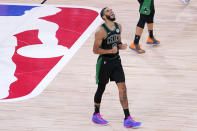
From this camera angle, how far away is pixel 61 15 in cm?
1158

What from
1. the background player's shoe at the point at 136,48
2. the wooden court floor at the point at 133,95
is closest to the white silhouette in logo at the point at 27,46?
the wooden court floor at the point at 133,95

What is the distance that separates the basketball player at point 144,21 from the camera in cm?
904

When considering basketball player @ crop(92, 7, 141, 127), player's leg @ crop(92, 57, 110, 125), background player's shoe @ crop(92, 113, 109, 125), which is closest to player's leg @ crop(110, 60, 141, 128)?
basketball player @ crop(92, 7, 141, 127)

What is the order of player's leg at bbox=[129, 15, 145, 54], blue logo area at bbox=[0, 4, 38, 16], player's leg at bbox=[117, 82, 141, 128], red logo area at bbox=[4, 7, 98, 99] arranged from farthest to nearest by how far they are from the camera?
blue logo area at bbox=[0, 4, 38, 16], player's leg at bbox=[129, 15, 145, 54], red logo area at bbox=[4, 7, 98, 99], player's leg at bbox=[117, 82, 141, 128]

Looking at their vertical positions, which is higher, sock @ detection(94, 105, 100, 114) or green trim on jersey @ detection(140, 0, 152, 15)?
green trim on jersey @ detection(140, 0, 152, 15)

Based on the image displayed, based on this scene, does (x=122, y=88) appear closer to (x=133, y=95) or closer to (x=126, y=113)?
(x=126, y=113)

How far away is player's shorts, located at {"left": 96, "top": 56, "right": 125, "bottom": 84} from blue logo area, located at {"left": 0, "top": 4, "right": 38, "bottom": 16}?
5.95 metres

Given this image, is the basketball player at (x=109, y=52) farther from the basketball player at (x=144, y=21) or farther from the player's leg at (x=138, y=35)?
the player's leg at (x=138, y=35)

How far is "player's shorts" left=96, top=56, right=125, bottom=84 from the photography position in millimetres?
6320

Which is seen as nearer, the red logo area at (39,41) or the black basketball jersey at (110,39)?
the black basketball jersey at (110,39)

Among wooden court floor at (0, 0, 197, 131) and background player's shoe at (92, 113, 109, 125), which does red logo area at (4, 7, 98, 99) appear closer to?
wooden court floor at (0, 0, 197, 131)

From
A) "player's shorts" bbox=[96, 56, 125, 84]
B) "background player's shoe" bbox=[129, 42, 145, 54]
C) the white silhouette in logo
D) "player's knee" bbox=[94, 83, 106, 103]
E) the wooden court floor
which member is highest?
"player's shorts" bbox=[96, 56, 125, 84]

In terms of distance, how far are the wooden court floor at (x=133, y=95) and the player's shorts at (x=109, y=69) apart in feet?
2.38

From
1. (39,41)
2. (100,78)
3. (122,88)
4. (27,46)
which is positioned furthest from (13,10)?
(122,88)
